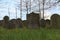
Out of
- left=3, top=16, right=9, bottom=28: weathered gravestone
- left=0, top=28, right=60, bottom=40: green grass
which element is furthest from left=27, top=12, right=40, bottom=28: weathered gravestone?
left=0, top=28, right=60, bottom=40: green grass

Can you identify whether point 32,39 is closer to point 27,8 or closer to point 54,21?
point 54,21

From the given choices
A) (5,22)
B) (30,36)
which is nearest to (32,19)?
(5,22)

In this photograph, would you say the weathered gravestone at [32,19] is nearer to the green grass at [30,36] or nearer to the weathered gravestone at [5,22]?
the weathered gravestone at [5,22]

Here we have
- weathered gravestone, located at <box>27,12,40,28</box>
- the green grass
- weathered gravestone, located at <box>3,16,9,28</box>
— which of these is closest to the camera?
the green grass

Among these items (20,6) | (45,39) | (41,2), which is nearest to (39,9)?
(41,2)

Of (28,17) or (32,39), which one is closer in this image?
(32,39)

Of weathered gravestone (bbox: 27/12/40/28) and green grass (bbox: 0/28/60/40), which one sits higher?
weathered gravestone (bbox: 27/12/40/28)

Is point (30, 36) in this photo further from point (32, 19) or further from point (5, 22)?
point (5, 22)

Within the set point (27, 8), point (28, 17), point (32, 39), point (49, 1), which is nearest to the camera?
point (32, 39)

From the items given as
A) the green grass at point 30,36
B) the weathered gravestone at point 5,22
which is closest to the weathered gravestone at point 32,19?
the weathered gravestone at point 5,22

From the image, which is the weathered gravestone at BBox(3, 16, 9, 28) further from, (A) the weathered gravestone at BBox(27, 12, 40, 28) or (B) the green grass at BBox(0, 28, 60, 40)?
(B) the green grass at BBox(0, 28, 60, 40)

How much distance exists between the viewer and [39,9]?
1867cm

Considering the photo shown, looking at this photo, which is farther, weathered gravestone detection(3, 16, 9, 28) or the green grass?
weathered gravestone detection(3, 16, 9, 28)

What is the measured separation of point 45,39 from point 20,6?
1662 centimetres
